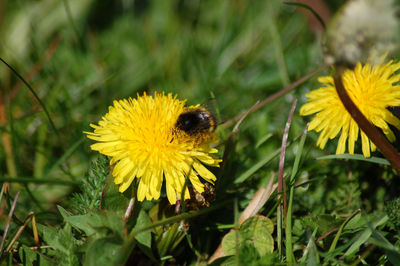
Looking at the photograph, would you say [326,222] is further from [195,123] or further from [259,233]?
[195,123]

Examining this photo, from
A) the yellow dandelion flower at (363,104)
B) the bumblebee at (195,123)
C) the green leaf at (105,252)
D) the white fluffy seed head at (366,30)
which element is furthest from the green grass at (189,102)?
the white fluffy seed head at (366,30)

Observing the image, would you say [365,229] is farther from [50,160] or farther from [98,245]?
[50,160]

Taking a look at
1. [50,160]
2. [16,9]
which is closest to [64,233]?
[50,160]

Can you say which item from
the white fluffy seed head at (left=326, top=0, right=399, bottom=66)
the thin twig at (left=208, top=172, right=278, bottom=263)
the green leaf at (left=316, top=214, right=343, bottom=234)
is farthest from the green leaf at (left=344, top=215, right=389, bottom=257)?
the white fluffy seed head at (left=326, top=0, right=399, bottom=66)

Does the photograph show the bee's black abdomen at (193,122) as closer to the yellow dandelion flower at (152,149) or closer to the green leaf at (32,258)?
the yellow dandelion flower at (152,149)

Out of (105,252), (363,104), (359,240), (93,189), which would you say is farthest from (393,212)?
(93,189)
